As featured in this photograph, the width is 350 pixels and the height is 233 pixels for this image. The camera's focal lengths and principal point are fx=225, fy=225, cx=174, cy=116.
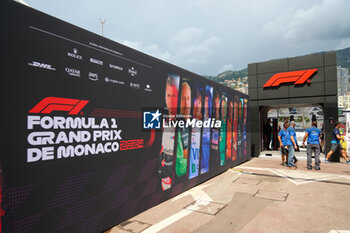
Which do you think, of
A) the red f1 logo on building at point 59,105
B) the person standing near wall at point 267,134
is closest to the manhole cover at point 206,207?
the red f1 logo on building at point 59,105

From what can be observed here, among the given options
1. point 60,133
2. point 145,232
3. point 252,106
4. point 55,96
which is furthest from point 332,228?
point 252,106

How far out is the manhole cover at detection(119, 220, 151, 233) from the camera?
3.39 meters

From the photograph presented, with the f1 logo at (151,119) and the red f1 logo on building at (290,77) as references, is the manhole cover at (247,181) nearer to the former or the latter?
the f1 logo at (151,119)

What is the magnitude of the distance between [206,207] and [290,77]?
9.17 m

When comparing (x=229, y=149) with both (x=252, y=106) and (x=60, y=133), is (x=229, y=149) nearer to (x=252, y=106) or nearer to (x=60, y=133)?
(x=252, y=106)

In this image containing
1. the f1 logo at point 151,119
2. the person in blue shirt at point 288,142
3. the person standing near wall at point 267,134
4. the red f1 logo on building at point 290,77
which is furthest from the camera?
the person standing near wall at point 267,134

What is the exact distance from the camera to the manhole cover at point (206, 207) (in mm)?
4160

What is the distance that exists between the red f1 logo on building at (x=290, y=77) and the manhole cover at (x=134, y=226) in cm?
1012

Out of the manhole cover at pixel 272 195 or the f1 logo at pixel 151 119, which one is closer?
the f1 logo at pixel 151 119

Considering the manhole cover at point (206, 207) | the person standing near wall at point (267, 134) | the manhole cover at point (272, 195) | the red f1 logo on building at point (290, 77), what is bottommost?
the manhole cover at point (272, 195)

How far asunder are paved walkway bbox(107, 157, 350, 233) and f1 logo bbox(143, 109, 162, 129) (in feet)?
5.11

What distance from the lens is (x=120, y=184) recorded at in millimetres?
3584

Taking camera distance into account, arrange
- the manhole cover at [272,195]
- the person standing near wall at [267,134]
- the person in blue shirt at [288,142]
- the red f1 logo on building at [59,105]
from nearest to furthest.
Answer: the red f1 logo on building at [59,105], the manhole cover at [272,195], the person in blue shirt at [288,142], the person standing near wall at [267,134]

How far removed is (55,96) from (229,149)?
647cm
